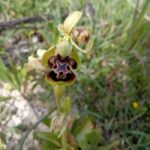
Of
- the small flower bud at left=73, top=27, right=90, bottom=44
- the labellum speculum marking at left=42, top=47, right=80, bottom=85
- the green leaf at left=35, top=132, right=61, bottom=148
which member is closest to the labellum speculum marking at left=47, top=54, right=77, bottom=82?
the labellum speculum marking at left=42, top=47, right=80, bottom=85

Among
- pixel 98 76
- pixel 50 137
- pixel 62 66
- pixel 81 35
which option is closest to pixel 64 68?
pixel 62 66

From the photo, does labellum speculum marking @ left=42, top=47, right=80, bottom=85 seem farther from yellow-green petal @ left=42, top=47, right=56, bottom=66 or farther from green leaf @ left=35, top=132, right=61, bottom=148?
green leaf @ left=35, top=132, right=61, bottom=148

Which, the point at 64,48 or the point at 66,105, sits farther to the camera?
the point at 66,105

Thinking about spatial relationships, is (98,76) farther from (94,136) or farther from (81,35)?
(81,35)

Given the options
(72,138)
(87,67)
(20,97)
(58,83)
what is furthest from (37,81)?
(58,83)

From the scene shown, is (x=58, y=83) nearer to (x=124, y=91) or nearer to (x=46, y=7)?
(x=124, y=91)

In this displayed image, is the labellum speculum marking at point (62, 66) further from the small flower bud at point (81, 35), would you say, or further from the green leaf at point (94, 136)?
the green leaf at point (94, 136)

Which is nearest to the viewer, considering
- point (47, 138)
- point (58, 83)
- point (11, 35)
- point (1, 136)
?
point (58, 83)

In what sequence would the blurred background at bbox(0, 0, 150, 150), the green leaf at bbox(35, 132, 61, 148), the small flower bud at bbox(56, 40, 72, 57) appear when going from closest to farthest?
the small flower bud at bbox(56, 40, 72, 57) → the green leaf at bbox(35, 132, 61, 148) → the blurred background at bbox(0, 0, 150, 150)
